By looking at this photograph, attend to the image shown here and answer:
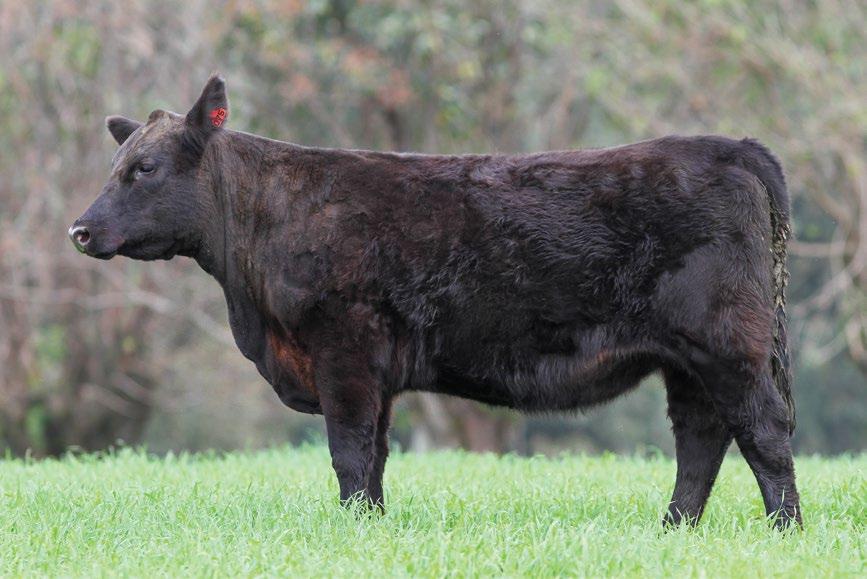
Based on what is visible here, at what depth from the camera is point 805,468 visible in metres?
9.36

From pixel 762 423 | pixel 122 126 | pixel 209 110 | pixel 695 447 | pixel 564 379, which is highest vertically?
pixel 209 110

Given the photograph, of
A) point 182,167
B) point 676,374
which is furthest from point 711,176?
point 182,167

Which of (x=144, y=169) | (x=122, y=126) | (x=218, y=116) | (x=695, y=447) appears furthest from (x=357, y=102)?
(x=695, y=447)

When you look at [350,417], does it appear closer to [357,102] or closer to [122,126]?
[122,126]

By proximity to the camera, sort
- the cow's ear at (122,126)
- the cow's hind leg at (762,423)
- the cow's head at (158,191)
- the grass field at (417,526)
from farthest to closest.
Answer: the cow's ear at (122,126) → the cow's head at (158,191) → the cow's hind leg at (762,423) → the grass field at (417,526)

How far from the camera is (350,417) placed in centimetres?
641

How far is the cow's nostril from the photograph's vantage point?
6605 mm

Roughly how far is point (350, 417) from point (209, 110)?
1828 mm

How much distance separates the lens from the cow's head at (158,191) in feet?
22.0

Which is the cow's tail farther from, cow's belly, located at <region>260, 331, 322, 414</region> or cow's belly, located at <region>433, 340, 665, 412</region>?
cow's belly, located at <region>260, 331, 322, 414</region>

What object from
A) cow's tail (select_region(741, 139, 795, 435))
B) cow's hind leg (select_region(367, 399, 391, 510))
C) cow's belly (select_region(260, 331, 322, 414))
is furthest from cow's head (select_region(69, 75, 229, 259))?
cow's tail (select_region(741, 139, 795, 435))

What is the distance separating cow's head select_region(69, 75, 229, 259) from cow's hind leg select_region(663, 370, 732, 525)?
2.68 meters

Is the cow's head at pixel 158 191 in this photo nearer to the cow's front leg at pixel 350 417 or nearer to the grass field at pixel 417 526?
the cow's front leg at pixel 350 417

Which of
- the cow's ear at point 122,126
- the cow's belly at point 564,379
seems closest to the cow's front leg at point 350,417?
the cow's belly at point 564,379
